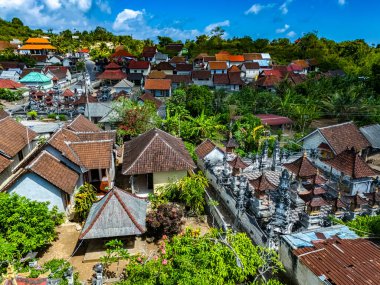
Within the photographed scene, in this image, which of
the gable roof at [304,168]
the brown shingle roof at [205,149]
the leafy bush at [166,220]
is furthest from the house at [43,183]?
the gable roof at [304,168]

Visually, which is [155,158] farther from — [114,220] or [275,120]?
[275,120]

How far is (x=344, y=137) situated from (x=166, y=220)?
19.1 m

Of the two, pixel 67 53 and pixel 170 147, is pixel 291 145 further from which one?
pixel 67 53

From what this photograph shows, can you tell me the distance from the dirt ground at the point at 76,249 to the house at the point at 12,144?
649 cm

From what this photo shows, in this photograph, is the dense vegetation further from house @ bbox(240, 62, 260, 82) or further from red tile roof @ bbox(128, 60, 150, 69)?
house @ bbox(240, 62, 260, 82)

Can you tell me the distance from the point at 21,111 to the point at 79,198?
3061cm

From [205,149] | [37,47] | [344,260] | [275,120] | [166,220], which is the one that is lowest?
[166,220]

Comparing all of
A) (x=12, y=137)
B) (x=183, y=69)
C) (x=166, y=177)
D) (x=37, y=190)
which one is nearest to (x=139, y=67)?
(x=183, y=69)

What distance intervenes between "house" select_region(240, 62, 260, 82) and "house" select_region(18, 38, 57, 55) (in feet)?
190

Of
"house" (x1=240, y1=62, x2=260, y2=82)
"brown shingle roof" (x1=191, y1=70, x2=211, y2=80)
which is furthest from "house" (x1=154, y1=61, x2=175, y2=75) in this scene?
"house" (x1=240, y1=62, x2=260, y2=82)

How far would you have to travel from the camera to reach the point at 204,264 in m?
11.0

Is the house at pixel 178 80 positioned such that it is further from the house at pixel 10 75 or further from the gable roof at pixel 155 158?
the gable roof at pixel 155 158

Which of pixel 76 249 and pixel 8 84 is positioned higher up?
pixel 8 84

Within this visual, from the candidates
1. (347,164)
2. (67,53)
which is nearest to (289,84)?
(347,164)
